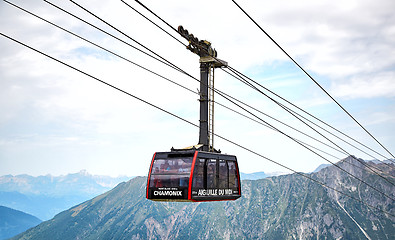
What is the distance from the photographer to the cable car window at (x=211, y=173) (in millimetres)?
21891

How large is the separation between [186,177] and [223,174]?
332cm

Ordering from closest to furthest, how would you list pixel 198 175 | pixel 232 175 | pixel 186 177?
1. pixel 186 177
2. pixel 198 175
3. pixel 232 175

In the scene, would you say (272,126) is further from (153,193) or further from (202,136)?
(153,193)

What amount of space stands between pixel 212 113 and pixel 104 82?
10.8 metres

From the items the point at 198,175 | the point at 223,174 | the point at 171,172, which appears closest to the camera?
the point at 198,175

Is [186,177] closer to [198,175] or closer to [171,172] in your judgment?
[198,175]

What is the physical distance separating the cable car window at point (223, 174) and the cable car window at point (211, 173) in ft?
2.07

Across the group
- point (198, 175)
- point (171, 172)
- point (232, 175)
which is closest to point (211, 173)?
point (198, 175)

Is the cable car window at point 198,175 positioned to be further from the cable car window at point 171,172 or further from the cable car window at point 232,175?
the cable car window at point 232,175

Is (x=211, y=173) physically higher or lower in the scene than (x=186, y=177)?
higher

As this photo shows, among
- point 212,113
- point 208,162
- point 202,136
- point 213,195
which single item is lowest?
point 213,195

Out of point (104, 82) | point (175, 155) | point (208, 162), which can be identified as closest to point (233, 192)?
point (208, 162)

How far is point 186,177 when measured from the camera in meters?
20.7

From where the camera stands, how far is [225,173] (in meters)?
23.4
